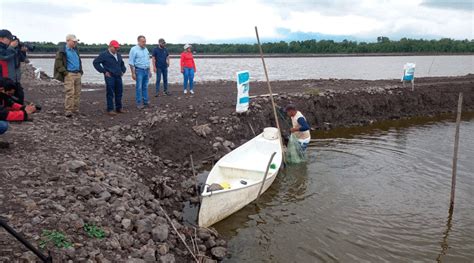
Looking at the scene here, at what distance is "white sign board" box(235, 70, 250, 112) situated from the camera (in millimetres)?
12500

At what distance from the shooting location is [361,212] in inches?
330

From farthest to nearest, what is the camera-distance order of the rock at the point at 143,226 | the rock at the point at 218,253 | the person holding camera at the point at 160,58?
the person holding camera at the point at 160,58
the rock at the point at 218,253
the rock at the point at 143,226

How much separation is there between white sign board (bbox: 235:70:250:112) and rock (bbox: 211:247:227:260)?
6847 millimetres

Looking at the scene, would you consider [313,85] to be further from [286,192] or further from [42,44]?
[42,44]

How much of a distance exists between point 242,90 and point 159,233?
752cm

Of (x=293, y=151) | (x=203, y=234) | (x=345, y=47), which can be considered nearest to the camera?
(x=203, y=234)

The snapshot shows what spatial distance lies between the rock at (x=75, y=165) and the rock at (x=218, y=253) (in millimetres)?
2793

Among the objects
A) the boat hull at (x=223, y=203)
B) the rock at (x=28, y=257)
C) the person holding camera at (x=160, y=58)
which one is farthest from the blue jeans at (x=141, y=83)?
the rock at (x=28, y=257)

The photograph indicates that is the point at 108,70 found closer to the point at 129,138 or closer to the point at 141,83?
the point at 141,83

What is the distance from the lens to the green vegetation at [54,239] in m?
4.62

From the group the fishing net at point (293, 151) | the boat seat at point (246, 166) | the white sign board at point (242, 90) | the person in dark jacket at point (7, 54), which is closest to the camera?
the person in dark jacket at point (7, 54)

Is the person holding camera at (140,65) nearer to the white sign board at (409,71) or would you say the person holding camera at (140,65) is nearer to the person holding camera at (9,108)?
the person holding camera at (9,108)

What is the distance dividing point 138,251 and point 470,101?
22.9 m

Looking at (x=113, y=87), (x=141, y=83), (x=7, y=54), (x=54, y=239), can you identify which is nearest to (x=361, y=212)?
(x=54, y=239)
